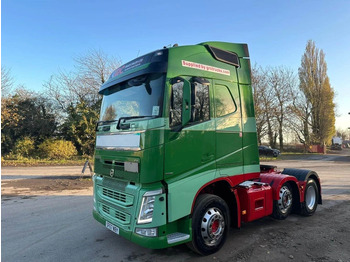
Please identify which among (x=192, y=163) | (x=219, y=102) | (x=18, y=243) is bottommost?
(x=18, y=243)

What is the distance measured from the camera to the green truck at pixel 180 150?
11.1 feet

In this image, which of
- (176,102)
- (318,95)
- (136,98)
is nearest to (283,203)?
(176,102)

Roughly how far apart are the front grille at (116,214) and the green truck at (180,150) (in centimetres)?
2

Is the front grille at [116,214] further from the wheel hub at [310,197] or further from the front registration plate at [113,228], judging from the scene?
the wheel hub at [310,197]

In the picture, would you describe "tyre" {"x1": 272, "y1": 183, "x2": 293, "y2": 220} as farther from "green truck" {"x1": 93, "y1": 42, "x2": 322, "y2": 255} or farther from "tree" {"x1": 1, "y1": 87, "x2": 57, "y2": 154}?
"tree" {"x1": 1, "y1": 87, "x2": 57, "y2": 154}

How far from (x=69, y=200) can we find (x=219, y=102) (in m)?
6.26

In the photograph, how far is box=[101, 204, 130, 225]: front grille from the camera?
357cm

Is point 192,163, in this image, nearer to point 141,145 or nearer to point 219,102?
point 141,145

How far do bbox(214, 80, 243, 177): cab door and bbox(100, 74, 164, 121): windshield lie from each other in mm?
1166

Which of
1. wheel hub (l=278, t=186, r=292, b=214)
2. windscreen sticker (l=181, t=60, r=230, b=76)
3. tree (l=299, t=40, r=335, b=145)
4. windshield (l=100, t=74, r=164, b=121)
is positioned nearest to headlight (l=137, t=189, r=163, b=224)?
windshield (l=100, t=74, r=164, b=121)

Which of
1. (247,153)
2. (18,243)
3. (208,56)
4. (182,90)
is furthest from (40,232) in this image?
(208,56)

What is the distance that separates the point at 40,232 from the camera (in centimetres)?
498

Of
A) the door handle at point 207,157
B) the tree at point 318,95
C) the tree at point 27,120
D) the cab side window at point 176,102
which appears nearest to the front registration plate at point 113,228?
the door handle at point 207,157

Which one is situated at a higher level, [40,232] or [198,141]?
[198,141]
